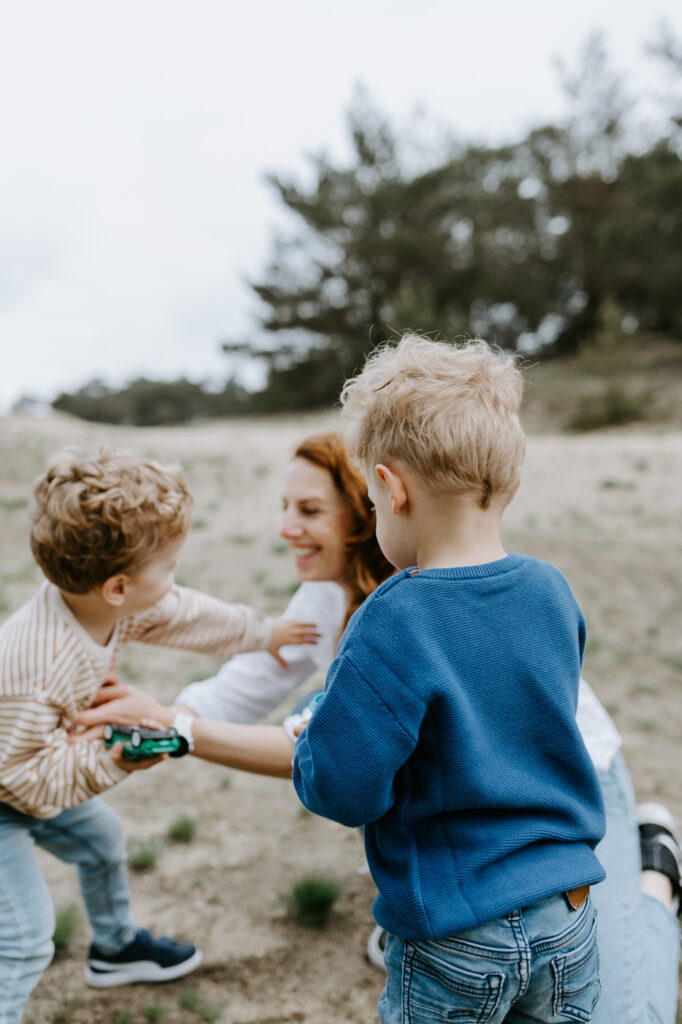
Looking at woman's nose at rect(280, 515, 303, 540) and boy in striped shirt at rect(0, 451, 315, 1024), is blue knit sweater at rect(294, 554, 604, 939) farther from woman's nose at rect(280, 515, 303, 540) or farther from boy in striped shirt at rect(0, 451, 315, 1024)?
woman's nose at rect(280, 515, 303, 540)

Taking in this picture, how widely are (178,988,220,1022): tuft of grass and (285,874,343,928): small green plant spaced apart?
45 cm

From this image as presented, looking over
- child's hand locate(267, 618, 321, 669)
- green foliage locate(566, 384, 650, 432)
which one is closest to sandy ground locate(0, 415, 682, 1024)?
child's hand locate(267, 618, 321, 669)

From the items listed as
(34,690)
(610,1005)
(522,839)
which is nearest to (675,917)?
(610,1005)

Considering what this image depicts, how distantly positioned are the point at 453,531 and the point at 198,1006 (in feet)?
6.05

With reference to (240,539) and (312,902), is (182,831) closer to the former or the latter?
(312,902)

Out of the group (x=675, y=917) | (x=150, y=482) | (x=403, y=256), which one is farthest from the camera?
(x=403, y=256)

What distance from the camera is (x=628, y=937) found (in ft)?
6.93

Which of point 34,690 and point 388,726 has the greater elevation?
point 388,726

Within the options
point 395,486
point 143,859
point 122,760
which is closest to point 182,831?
point 143,859

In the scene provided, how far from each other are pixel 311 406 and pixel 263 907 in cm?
2311

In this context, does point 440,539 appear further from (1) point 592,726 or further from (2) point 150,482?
(1) point 592,726

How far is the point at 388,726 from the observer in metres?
1.29

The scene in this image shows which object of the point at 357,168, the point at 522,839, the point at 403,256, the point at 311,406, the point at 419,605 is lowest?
the point at 311,406

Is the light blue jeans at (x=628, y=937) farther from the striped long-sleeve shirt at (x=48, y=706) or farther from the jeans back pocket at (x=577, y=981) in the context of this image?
the striped long-sleeve shirt at (x=48, y=706)
